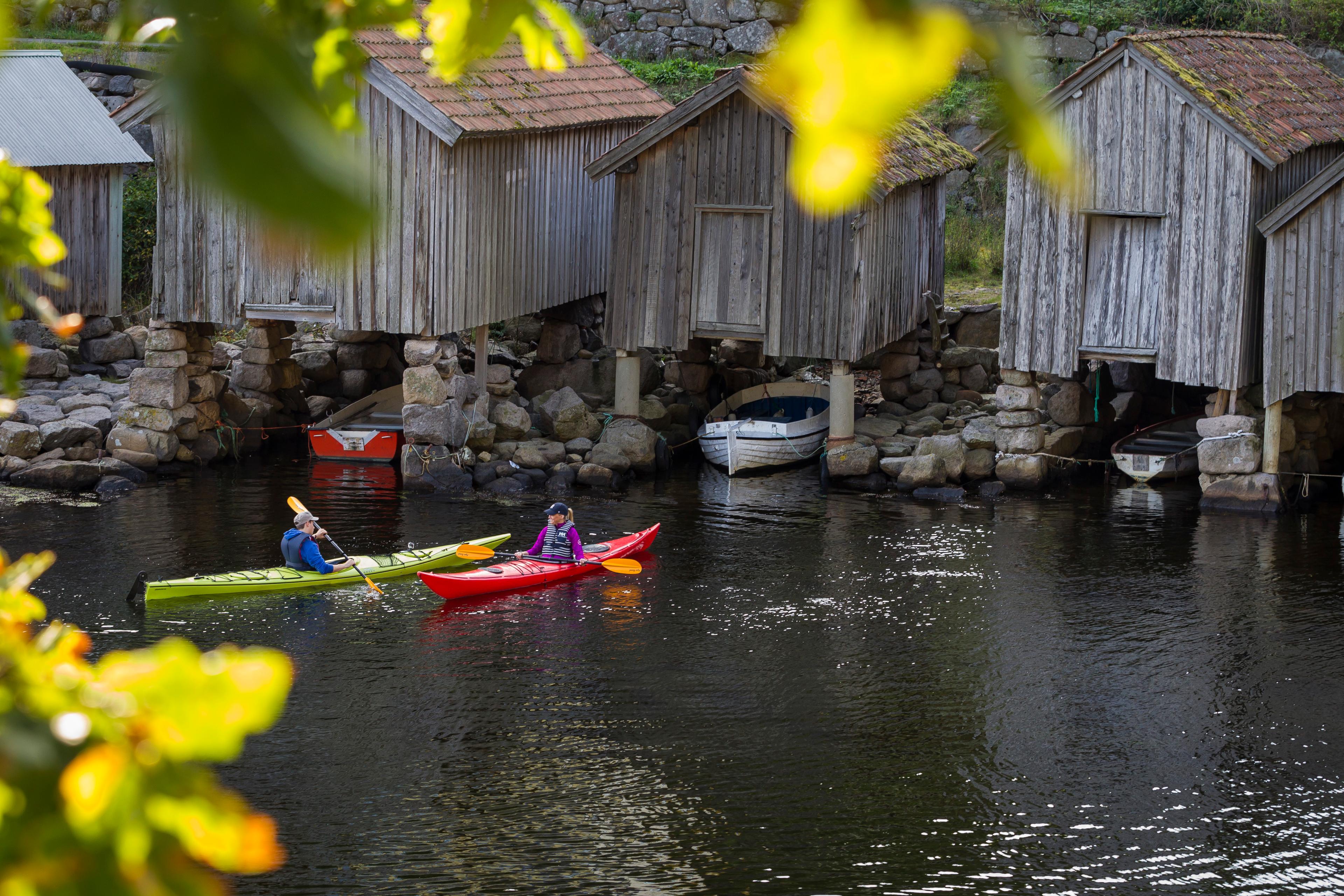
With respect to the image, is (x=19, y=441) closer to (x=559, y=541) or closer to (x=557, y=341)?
(x=557, y=341)

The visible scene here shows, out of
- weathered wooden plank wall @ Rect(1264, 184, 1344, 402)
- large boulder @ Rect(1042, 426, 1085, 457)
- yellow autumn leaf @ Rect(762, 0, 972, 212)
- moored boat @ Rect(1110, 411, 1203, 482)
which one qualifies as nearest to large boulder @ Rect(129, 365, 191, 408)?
large boulder @ Rect(1042, 426, 1085, 457)

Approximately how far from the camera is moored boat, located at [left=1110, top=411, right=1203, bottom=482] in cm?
2117

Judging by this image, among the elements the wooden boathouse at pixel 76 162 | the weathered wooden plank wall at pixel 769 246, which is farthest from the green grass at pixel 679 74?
the wooden boathouse at pixel 76 162

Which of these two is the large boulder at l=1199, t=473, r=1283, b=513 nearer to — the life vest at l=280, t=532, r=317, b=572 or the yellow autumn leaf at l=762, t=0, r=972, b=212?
the life vest at l=280, t=532, r=317, b=572

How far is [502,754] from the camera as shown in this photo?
10.9 metres

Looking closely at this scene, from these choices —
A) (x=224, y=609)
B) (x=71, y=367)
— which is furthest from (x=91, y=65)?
(x=224, y=609)

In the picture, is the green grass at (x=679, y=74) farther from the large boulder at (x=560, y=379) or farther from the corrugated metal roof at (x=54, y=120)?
the corrugated metal roof at (x=54, y=120)

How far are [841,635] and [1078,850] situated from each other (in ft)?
16.1

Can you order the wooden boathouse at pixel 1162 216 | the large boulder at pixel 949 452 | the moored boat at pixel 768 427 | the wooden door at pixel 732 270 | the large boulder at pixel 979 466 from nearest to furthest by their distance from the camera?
the wooden boathouse at pixel 1162 216, the large boulder at pixel 949 452, the large boulder at pixel 979 466, the wooden door at pixel 732 270, the moored boat at pixel 768 427

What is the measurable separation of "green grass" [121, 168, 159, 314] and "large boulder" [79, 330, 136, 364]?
102 inches

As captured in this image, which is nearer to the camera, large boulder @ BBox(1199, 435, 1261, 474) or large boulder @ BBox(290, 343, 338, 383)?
large boulder @ BBox(1199, 435, 1261, 474)

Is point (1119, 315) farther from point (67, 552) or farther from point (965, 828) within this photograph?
point (67, 552)

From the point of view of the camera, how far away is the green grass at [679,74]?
3219 cm

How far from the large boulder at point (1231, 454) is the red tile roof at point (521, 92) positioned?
10087 mm
